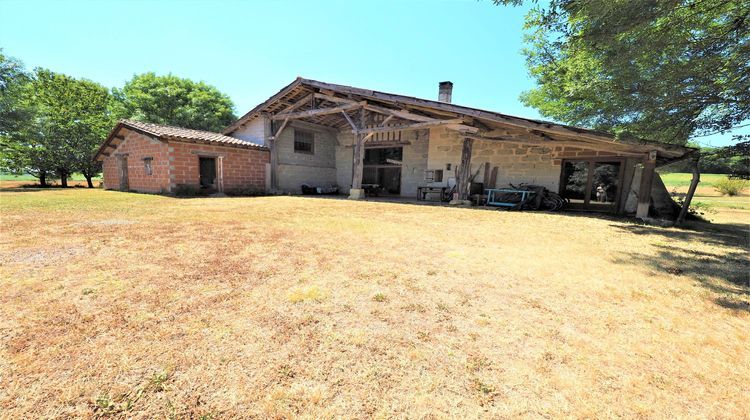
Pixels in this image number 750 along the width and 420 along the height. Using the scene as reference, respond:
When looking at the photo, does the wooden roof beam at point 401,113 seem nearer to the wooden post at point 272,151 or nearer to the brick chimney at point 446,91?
the brick chimney at point 446,91

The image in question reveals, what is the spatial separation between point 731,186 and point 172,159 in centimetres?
3176

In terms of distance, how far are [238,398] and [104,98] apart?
28715 millimetres

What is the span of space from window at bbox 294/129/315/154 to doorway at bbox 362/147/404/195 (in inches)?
123

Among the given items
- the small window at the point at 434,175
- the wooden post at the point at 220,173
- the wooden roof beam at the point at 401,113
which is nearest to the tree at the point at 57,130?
the wooden post at the point at 220,173

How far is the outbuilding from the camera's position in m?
11.3

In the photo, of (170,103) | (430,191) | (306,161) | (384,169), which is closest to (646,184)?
(430,191)

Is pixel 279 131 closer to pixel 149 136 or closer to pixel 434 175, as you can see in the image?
pixel 149 136

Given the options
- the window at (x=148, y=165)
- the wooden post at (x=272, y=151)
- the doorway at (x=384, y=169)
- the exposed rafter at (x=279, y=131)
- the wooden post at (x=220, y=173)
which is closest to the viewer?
the window at (x=148, y=165)

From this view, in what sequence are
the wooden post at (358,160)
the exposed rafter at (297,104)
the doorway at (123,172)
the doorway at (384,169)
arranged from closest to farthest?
the wooden post at (358,160)
the exposed rafter at (297,104)
the doorway at (123,172)
the doorway at (384,169)

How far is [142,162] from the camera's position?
12.5 metres

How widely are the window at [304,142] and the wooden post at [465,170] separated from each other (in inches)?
342

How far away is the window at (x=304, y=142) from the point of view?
15008 millimetres

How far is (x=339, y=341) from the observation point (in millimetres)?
1738

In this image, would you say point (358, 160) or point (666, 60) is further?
point (358, 160)
